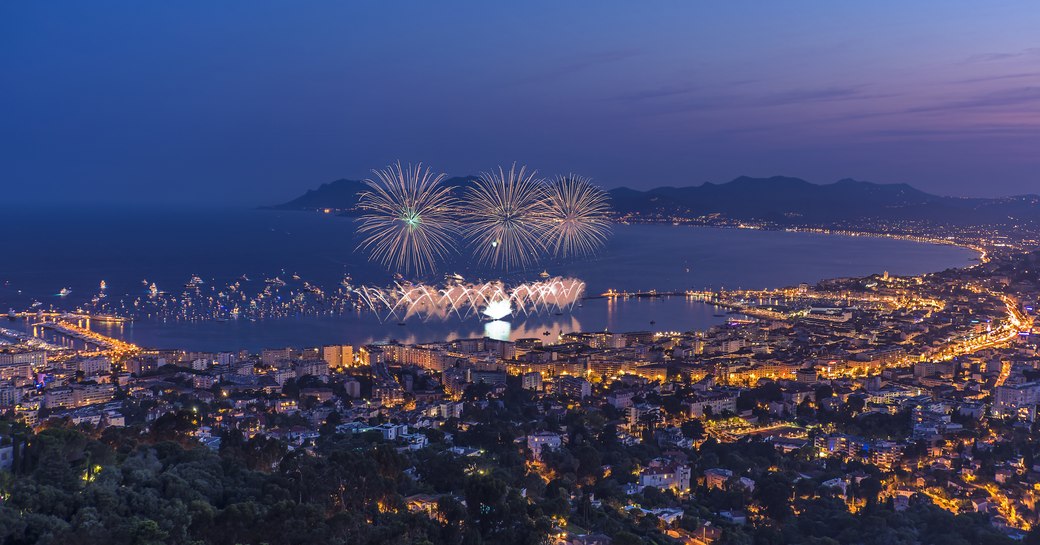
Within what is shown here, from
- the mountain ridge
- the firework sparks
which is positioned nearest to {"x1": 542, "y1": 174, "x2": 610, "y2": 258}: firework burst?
the firework sparks

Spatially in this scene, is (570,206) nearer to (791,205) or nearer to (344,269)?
(344,269)

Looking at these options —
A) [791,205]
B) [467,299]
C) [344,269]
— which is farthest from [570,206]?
[791,205]

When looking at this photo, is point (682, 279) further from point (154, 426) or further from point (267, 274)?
point (154, 426)

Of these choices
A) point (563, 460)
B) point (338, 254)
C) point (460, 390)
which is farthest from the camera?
point (338, 254)

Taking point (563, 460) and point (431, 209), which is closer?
point (563, 460)

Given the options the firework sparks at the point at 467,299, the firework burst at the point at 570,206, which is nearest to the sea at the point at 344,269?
the firework sparks at the point at 467,299

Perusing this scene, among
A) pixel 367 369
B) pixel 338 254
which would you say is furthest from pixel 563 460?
pixel 338 254

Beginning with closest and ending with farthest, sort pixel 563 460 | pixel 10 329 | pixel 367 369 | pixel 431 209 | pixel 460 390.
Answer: pixel 563 460, pixel 431 209, pixel 460 390, pixel 367 369, pixel 10 329

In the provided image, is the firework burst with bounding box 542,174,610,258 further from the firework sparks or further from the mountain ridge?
the mountain ridge
